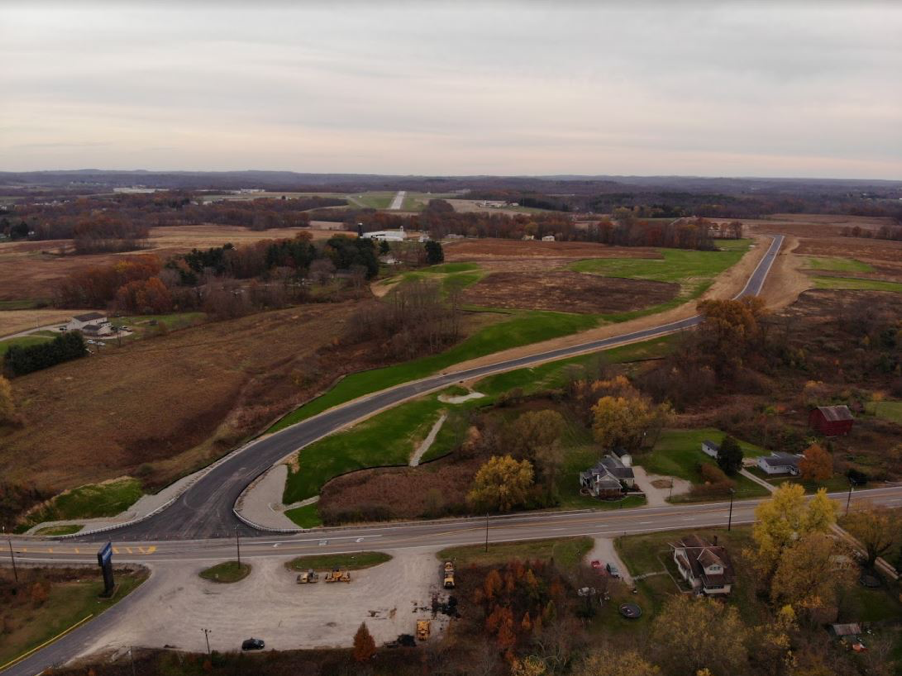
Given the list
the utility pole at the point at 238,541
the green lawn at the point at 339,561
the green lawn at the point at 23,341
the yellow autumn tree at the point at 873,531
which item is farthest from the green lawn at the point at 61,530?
the yellow autumn tree at the point at 873,531

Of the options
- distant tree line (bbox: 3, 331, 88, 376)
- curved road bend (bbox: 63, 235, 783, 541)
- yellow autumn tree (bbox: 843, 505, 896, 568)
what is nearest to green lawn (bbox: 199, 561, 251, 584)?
curved road bend (bbox: 63, 235, 783, 541)

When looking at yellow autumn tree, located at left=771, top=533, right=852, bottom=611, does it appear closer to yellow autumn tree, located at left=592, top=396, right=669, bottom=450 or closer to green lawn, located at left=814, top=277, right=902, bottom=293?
yellow autumn tree, located at left=592, top=396, right=669, bottom=450

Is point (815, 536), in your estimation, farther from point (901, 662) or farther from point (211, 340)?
point (211, 340)

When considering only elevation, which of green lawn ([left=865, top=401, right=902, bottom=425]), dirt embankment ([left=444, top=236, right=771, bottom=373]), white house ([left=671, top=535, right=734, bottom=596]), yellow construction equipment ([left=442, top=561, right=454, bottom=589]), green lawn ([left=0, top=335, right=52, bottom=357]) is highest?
dirt embankment ([left=444, top=236, right=771, bottom=373])

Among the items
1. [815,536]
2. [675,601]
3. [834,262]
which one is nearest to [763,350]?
[815,536]

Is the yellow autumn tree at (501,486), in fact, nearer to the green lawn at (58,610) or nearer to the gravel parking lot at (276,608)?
the gravel parking lot at (276,608)

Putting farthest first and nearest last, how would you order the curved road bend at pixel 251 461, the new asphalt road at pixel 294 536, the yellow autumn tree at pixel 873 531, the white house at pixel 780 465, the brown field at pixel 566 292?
the brown field at pixel 566 292 → the white house at pixel 780 465 → the curved road bend at pixel 251 461 → the new asphalt road at pixel 294 536 → the yellow autumn tree at pixel 873 531

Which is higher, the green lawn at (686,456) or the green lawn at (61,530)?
the green lawn at (686,456)
